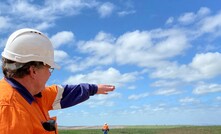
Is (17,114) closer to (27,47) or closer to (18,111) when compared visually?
(18,111)

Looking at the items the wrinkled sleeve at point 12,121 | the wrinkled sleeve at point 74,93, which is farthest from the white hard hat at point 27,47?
the wrinkled sleeve at point 74,93

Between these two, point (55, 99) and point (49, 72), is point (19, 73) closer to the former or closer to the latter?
point (49, 72)

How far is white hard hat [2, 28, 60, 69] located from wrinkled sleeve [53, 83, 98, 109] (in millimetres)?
1615

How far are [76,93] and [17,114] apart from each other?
235cm

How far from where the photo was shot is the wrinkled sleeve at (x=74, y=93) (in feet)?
16.9

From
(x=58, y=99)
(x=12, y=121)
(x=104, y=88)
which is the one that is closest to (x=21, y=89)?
(x=12, y=121)

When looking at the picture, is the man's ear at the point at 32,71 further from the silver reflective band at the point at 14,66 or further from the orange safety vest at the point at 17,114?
the orange safety vest at the point at 17,114

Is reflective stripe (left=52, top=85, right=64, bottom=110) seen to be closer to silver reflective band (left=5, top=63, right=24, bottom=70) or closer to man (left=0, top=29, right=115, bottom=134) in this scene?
man (left=0, top=29, right=115, bottom=134)

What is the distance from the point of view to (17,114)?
2973mm

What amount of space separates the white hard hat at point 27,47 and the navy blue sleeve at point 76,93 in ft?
5.66

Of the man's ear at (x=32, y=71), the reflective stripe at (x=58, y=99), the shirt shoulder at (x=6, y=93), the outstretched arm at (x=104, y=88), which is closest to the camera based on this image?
the shirt shoulder at (x=6, y=93)

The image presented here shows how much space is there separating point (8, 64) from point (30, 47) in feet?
0.74

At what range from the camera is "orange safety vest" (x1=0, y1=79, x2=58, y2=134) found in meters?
2.88

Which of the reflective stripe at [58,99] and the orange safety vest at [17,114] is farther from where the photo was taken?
the reflective stripe at [58,99]
